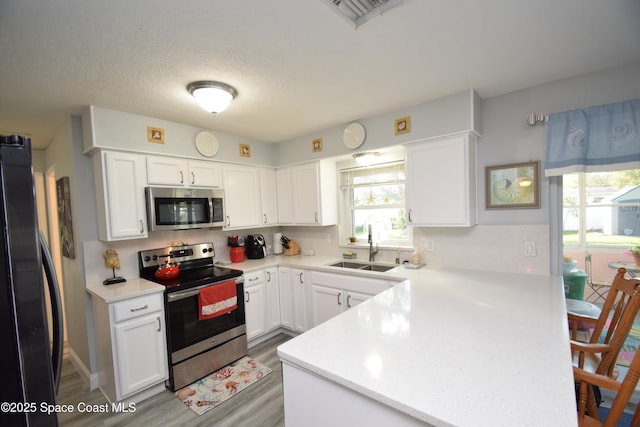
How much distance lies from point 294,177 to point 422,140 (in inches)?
64.0

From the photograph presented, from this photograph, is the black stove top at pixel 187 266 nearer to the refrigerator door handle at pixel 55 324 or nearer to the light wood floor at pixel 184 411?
the light wood floor at pixel 184 411

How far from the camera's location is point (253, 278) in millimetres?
2955

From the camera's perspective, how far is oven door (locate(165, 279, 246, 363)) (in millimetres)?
2285

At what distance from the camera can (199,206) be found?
2844 millimetres

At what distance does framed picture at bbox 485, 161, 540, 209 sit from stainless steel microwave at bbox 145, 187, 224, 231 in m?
2.59

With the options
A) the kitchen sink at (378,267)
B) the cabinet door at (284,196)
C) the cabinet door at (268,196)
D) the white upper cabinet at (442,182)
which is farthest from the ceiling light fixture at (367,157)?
the cabinet door at (268,196)

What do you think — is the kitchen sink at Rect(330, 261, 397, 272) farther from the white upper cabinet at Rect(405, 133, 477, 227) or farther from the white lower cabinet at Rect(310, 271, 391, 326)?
the white upper cabinet at Rect(405, 133, 477, 227)

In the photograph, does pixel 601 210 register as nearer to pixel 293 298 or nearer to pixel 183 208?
pixel 293 298

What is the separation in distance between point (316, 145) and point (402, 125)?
105 cm

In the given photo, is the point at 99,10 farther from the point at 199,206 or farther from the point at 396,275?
the point at 396,275

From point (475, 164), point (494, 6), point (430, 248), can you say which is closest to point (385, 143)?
Answer: point (475, 164)

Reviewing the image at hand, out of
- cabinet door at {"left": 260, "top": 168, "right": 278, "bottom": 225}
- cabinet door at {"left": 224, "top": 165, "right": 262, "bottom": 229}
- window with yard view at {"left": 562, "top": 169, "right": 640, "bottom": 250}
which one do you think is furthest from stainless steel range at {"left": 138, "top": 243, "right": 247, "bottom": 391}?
window with yard view at {"left": 562, "top": 169, "right": 640, "bottom": 250}

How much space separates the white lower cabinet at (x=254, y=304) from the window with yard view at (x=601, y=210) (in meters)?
2.76

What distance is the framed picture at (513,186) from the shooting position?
2188 mm
